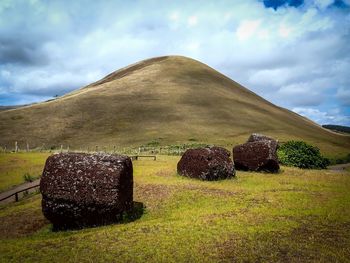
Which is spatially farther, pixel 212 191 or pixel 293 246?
pixel 212 191

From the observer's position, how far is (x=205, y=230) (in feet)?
47.9

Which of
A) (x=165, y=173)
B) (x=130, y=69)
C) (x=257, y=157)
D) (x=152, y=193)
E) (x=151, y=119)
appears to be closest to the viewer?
(x=152, y=193)

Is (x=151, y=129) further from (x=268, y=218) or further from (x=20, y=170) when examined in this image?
(x=268, y=218)

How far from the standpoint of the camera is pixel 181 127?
93.4m

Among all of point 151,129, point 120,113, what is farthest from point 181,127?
point 120,113

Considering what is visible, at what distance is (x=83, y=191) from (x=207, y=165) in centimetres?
1287

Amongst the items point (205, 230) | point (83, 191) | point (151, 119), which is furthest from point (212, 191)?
point (151, 119)

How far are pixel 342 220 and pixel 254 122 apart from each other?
3584 inches

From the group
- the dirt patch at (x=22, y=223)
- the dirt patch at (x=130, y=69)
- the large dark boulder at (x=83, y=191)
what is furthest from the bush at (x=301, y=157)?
the dirt patch at (x=130, y=69)

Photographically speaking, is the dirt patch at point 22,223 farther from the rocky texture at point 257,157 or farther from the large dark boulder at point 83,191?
the rocky texture at point 257,157

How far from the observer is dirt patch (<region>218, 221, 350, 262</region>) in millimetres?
11680

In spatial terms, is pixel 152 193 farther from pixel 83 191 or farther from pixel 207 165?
pixel 207 165

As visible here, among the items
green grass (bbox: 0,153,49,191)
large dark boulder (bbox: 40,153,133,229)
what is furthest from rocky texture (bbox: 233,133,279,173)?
green grass (bbox: 0,153,49,191)

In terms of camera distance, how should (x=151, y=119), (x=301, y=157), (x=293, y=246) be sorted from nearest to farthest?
(x=293, y=246)
(x=301, y=157)
(x=151, y=119)
